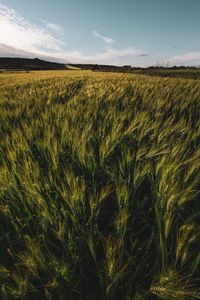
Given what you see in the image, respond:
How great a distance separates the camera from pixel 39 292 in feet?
1.83

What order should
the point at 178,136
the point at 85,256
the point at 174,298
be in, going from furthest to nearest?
the point at 178,136
the point at 85,256
the point at 174,298

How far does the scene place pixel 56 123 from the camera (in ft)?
5.17

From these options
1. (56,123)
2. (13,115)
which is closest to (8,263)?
(56,123)

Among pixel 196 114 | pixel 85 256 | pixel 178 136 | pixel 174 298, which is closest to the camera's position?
pixel 174 298

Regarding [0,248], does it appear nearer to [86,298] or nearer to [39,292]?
[39,292]

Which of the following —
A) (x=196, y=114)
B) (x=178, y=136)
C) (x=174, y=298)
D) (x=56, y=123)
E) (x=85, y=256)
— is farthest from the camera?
(x=196, y=114)

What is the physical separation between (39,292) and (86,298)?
119 millimetres

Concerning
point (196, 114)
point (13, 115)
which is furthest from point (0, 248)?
point (196, 114)

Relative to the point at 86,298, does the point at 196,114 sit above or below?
above

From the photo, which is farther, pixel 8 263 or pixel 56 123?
pixel 56 123

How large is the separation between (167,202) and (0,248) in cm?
52

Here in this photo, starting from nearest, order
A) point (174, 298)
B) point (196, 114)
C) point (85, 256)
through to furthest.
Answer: point (174, 298), point (85, 256), point (196, 114)

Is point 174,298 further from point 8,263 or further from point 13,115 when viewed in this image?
point 13,115

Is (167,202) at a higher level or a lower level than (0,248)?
higher
